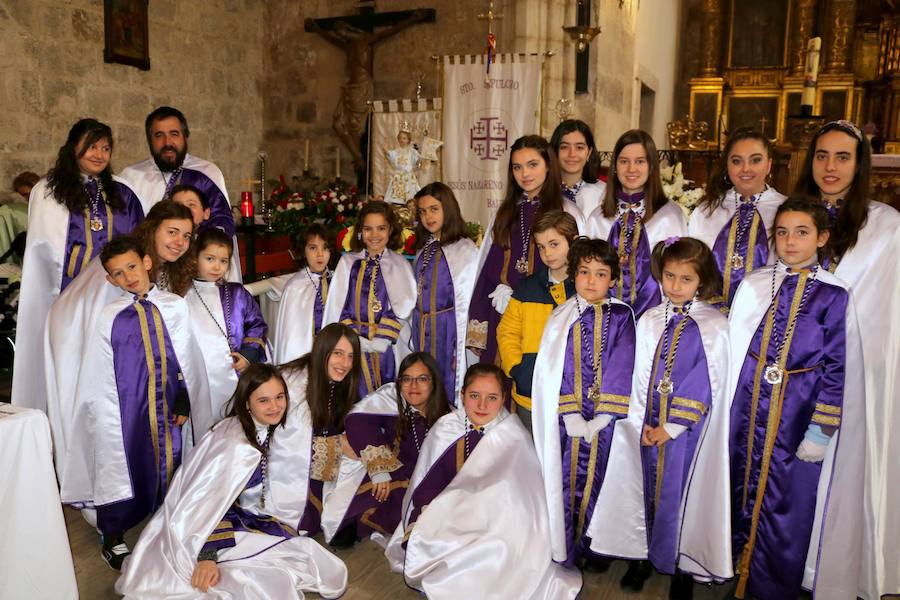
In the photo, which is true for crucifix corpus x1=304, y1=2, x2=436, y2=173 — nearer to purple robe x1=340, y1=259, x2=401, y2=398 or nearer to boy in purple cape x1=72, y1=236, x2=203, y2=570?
purple robe x1=340, y1=259, x2=401, y2=398

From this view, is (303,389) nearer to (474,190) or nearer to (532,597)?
(532,597)

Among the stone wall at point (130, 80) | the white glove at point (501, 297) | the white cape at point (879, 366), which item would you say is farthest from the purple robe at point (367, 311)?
the stone wall at point (130, 80)

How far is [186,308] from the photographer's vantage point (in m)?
3.44

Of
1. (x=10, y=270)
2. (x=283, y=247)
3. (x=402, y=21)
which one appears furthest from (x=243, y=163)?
(x=10, y=270)

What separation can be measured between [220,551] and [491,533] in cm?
109

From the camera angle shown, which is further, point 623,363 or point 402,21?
point 402,21

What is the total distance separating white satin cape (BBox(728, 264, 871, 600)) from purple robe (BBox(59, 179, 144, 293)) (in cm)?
300

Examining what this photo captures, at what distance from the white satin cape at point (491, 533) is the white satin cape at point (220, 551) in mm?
406

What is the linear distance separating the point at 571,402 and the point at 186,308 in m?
1.76

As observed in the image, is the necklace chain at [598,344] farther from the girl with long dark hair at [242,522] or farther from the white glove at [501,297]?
the girl with long dark hair at [242,522]

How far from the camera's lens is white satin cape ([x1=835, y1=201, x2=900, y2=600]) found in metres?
2.98

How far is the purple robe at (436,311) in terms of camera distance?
4.21 meters

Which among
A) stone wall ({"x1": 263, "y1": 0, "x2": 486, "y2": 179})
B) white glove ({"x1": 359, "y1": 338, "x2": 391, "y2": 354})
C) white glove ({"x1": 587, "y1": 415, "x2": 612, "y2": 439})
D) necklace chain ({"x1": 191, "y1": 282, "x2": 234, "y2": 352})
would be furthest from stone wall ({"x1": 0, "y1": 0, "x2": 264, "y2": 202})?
white glove ({"x1": 587, "y1": 415, "x2": 612, "y2": 439})

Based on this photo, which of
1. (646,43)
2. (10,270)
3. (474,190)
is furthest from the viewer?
(646,43)
